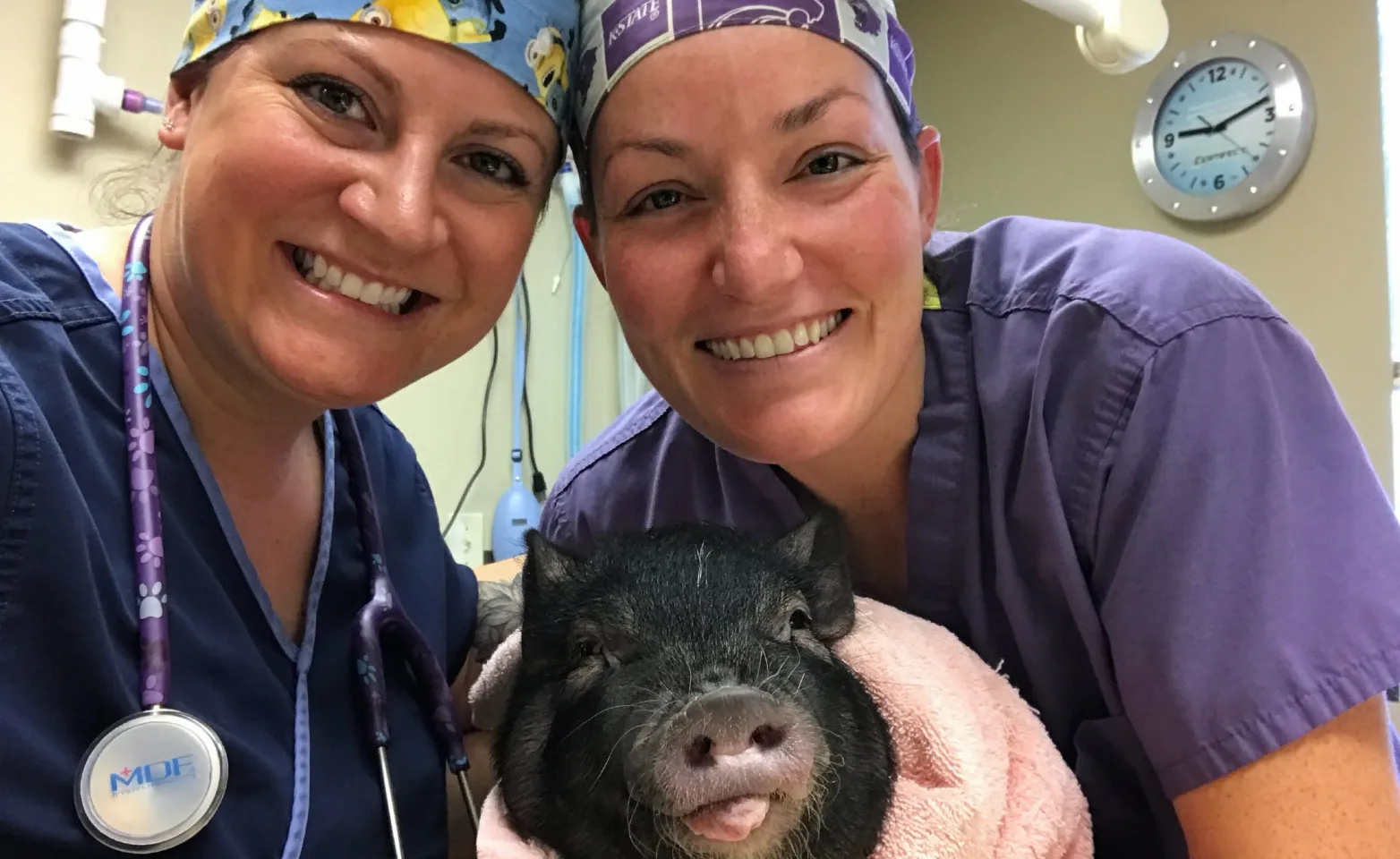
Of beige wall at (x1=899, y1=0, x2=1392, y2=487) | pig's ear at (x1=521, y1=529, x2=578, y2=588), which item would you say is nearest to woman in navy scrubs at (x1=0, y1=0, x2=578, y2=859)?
pig's ear at (x1=521, y1=529, x2=578, y2=588)

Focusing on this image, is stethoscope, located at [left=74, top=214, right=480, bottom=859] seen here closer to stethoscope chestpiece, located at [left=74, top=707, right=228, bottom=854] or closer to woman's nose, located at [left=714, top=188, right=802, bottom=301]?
stethoscope chestpiece, located at [left=74, top=707, right=228, bottom=854]

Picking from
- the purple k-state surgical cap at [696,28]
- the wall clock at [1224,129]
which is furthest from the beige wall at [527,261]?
the wall clock at [1224,129]

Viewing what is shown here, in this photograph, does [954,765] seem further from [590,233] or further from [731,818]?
[590,233]

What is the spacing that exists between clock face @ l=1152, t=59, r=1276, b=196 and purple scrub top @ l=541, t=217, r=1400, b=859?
1407mm

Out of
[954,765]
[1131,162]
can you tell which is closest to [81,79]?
[954,765]

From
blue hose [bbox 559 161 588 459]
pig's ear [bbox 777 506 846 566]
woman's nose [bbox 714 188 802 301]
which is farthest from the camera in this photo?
blue hose [bbox 559 161 588 459]

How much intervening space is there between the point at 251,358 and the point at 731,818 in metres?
0.58

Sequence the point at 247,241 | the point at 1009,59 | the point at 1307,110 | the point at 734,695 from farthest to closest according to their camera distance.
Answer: the point at 1009,59, the point at 1307,110, the point at 247,241, the point at 734,695

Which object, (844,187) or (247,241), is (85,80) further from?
(844,187)

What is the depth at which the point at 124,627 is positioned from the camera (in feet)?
2.82

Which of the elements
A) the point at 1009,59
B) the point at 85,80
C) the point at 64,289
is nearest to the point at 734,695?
the point at 64,289

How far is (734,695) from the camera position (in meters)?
0.73

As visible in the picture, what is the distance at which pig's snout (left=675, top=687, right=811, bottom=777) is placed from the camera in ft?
2.33

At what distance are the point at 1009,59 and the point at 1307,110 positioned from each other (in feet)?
2.78
